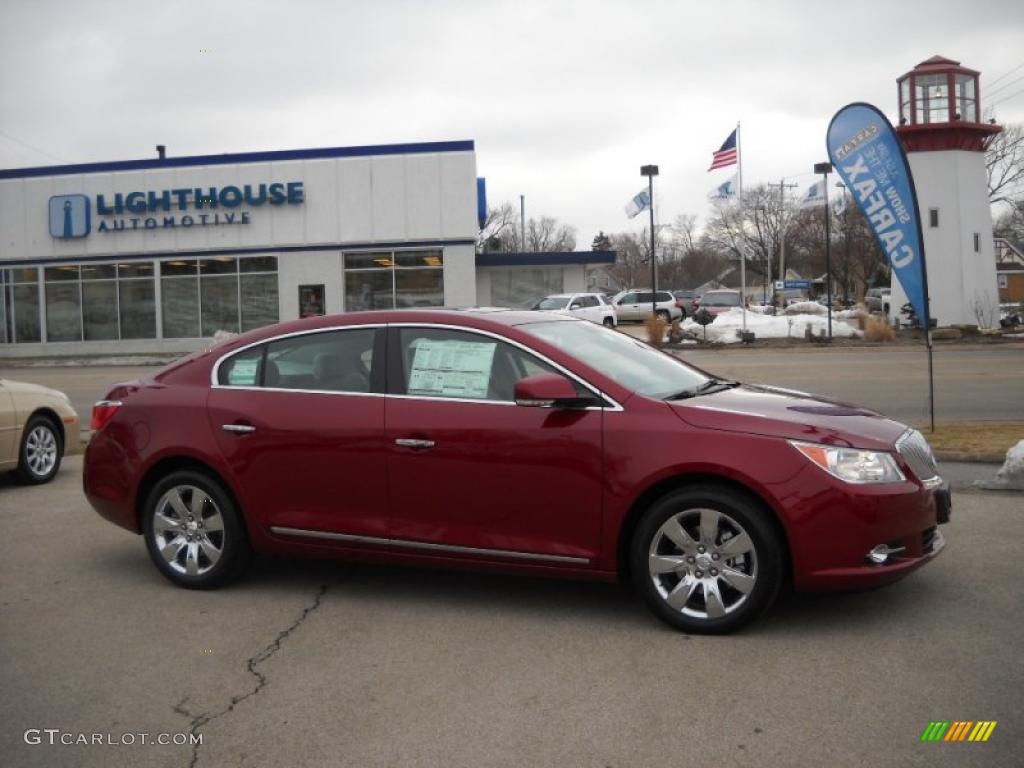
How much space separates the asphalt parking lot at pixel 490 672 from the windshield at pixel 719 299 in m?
44.8

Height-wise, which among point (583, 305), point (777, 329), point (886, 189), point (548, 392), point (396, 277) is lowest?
point (548, 392)

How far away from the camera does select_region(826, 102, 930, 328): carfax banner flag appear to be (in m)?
10.6

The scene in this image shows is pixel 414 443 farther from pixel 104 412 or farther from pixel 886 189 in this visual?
pixel 886 189

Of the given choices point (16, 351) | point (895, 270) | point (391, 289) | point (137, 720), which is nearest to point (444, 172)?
point (391, 289)

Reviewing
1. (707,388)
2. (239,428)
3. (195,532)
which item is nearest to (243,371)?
(239,428)

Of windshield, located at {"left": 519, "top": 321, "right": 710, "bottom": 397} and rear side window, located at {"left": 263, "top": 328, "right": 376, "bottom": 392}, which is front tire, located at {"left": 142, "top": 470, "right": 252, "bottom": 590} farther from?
windshield, located at {"left": 519, "top": 321, "right": 710, "bottom": 397}

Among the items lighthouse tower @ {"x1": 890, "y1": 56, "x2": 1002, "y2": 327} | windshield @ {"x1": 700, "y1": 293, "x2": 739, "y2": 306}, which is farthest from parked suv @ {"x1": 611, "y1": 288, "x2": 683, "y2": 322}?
lighthouse tower @ {"x1": 890, "y1": 56, "x2": 1002, "y2": 327}

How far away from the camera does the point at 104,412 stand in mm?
Answer: 6430

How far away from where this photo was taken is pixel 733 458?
193 inches

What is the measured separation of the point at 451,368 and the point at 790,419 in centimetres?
181

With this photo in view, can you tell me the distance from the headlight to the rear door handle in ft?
9.86

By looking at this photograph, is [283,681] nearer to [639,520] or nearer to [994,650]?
[639,520]

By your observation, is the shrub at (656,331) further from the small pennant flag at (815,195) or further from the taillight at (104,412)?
the taillight at (104,412)

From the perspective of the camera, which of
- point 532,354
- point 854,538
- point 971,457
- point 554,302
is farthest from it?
point 554,302
